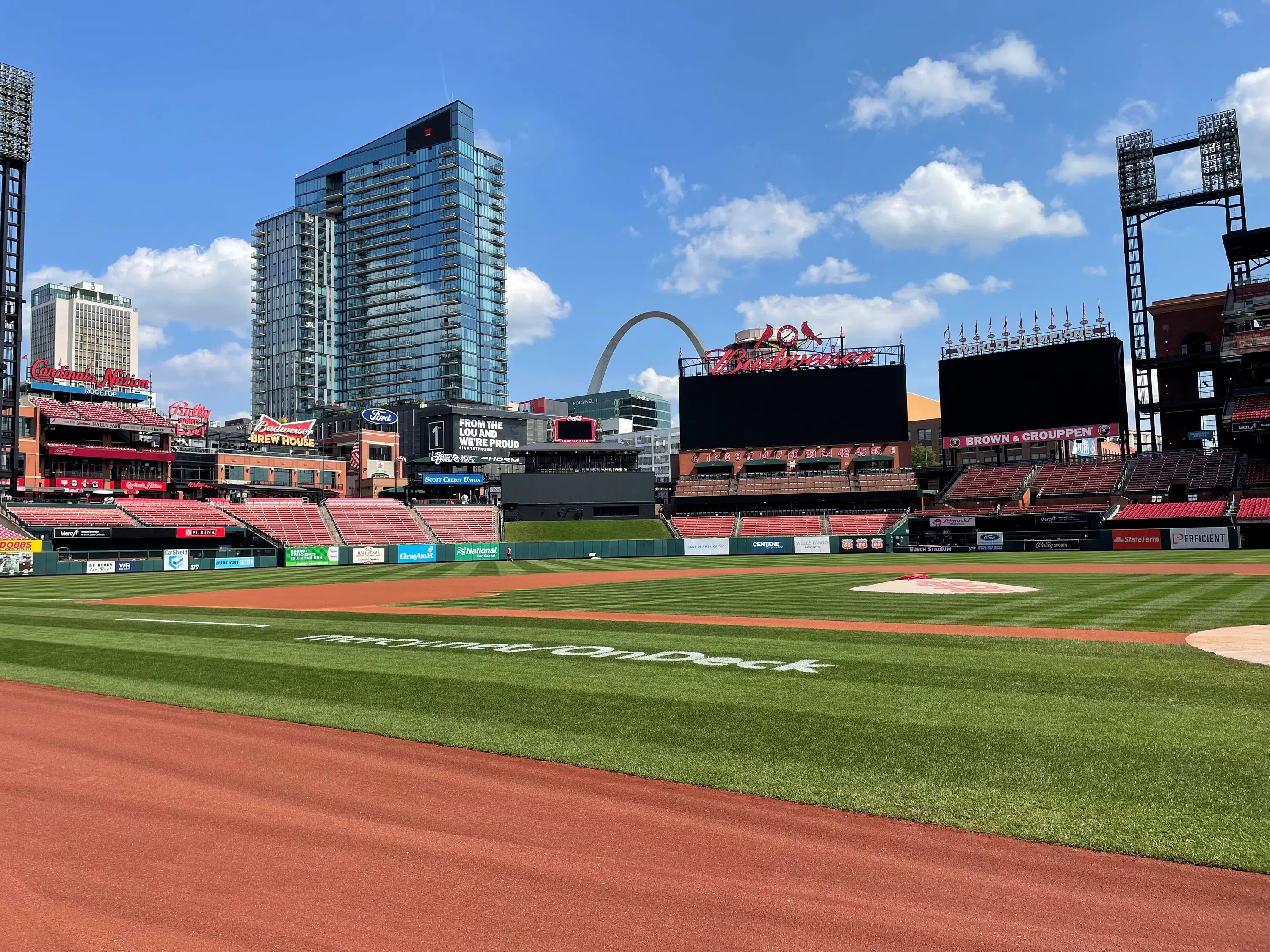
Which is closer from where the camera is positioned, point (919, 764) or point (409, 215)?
point (919, 764)

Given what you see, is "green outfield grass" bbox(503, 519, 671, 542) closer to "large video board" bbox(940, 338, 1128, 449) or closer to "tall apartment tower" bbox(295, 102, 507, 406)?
"large video board" bbox(940, 338, 1128, 449)

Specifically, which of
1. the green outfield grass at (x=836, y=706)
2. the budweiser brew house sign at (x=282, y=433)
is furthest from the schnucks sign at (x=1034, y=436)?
the budweiser brew house sign at (x=282, y=433)

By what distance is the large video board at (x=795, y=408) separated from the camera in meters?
81.8

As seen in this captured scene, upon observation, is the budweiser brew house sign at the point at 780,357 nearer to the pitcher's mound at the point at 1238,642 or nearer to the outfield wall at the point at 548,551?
the outfield wall at the point at 548,551

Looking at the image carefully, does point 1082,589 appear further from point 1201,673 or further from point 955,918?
point 955,918

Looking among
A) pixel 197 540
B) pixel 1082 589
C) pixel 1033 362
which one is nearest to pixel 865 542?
pixel 1033 362

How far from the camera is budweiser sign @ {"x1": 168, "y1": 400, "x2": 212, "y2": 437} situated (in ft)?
278

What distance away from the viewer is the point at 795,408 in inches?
3295

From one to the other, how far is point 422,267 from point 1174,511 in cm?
13371

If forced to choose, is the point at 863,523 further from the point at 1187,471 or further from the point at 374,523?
the point at 374,523

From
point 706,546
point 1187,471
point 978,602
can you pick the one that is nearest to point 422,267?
point 706,546

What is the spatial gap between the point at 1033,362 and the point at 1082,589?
53.4 meters

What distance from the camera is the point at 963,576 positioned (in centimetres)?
3484

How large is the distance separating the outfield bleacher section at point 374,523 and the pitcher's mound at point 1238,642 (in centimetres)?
5987
